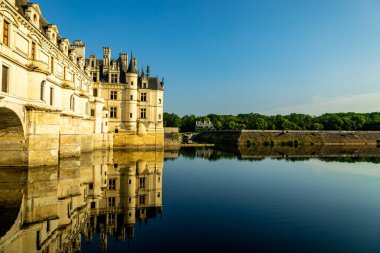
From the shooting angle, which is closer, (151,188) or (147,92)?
(151,188)

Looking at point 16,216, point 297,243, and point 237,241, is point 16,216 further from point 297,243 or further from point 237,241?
point 297,243

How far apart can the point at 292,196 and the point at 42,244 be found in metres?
12.8

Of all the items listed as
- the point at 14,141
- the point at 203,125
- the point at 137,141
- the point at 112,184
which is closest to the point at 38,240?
the point at 112,184

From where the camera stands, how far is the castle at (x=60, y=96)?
16.3 metres

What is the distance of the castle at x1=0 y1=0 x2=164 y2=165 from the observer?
16.3 m

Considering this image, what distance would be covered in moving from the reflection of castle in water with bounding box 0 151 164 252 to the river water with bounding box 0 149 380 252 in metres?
0.03

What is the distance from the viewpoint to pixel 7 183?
14555mm

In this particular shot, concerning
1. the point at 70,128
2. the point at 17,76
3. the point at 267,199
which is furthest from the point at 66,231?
the point at 70,128

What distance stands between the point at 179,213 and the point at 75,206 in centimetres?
462

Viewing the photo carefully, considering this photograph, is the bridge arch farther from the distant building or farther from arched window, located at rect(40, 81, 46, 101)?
the distant building

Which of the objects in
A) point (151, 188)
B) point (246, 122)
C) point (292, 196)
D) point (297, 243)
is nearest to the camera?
point (297, 243)

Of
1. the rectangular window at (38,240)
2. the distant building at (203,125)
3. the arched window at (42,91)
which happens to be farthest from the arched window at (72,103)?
the distant building at (203,125)

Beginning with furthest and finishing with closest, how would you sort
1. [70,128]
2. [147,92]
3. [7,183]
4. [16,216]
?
[147,92]
[70,128]
[7,183]
[16,216]

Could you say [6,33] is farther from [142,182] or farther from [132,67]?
[132,67]
